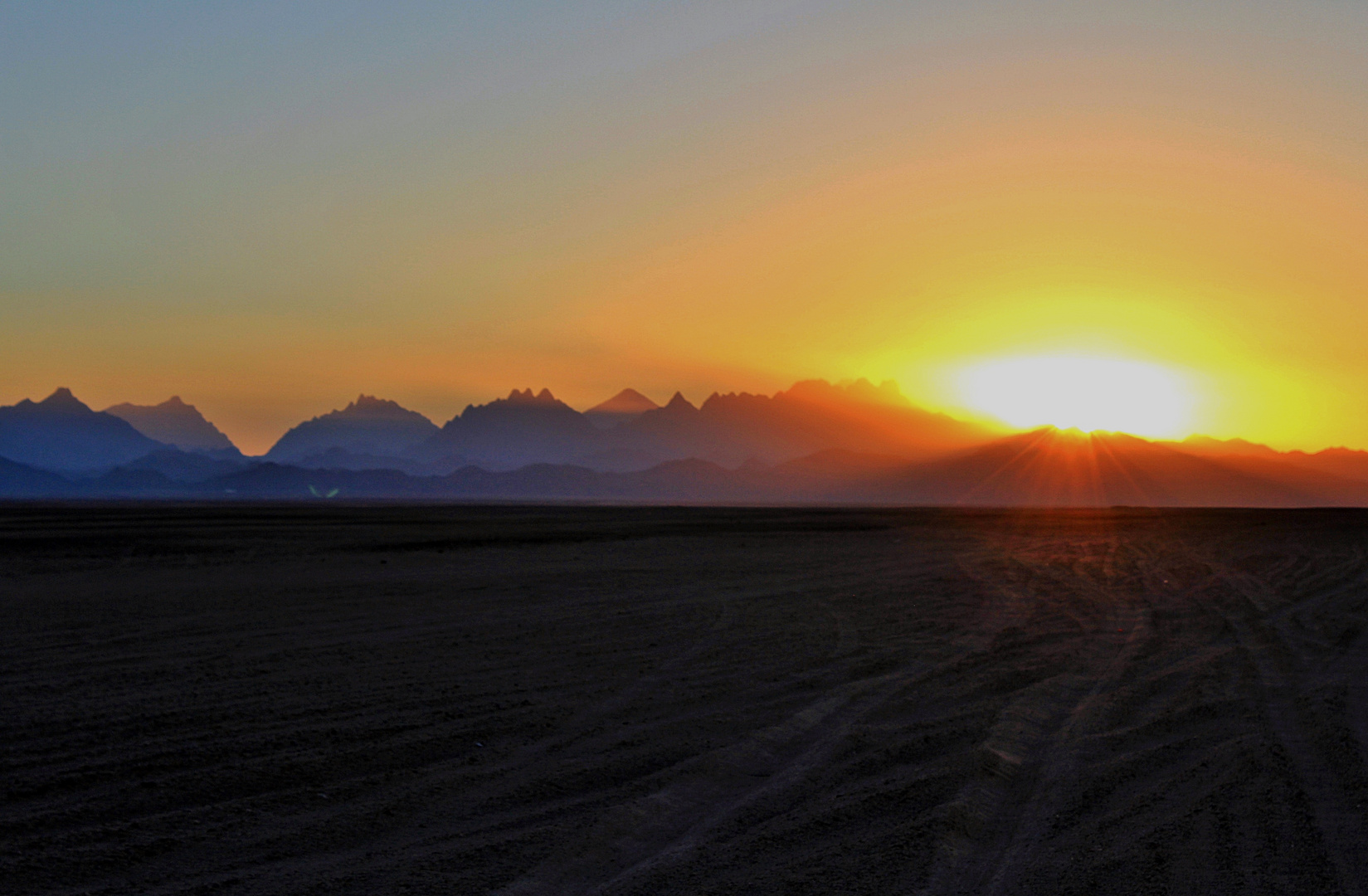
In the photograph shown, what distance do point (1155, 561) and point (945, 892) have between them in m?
24.3

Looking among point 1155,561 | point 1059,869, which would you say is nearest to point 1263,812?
point 1059,869

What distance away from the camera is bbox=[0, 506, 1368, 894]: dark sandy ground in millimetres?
5852

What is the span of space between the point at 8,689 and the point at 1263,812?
1211 centimetres

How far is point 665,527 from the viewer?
46469 millimetres

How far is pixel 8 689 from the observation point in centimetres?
1056

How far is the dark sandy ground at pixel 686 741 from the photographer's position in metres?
5.85

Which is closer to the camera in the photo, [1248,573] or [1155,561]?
[1248,573]

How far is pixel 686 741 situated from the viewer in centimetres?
862

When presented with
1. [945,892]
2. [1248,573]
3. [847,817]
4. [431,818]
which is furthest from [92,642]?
[1248,573]

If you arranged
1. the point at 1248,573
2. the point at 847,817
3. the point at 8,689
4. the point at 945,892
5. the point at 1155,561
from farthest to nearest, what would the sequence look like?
the point at 1155,561, the point at 1248,573, the point at 8,689, the point at 847,817, the point at 945,892

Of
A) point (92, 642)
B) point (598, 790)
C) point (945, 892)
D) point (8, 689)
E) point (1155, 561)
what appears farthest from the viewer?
point (1155, 561)

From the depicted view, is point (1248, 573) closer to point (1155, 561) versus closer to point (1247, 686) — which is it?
point (1155, 561)

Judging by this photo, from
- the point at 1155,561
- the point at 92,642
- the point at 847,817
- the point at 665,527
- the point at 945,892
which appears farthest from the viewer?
the point at 665,527

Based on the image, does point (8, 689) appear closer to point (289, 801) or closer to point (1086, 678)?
point (289, 801)
